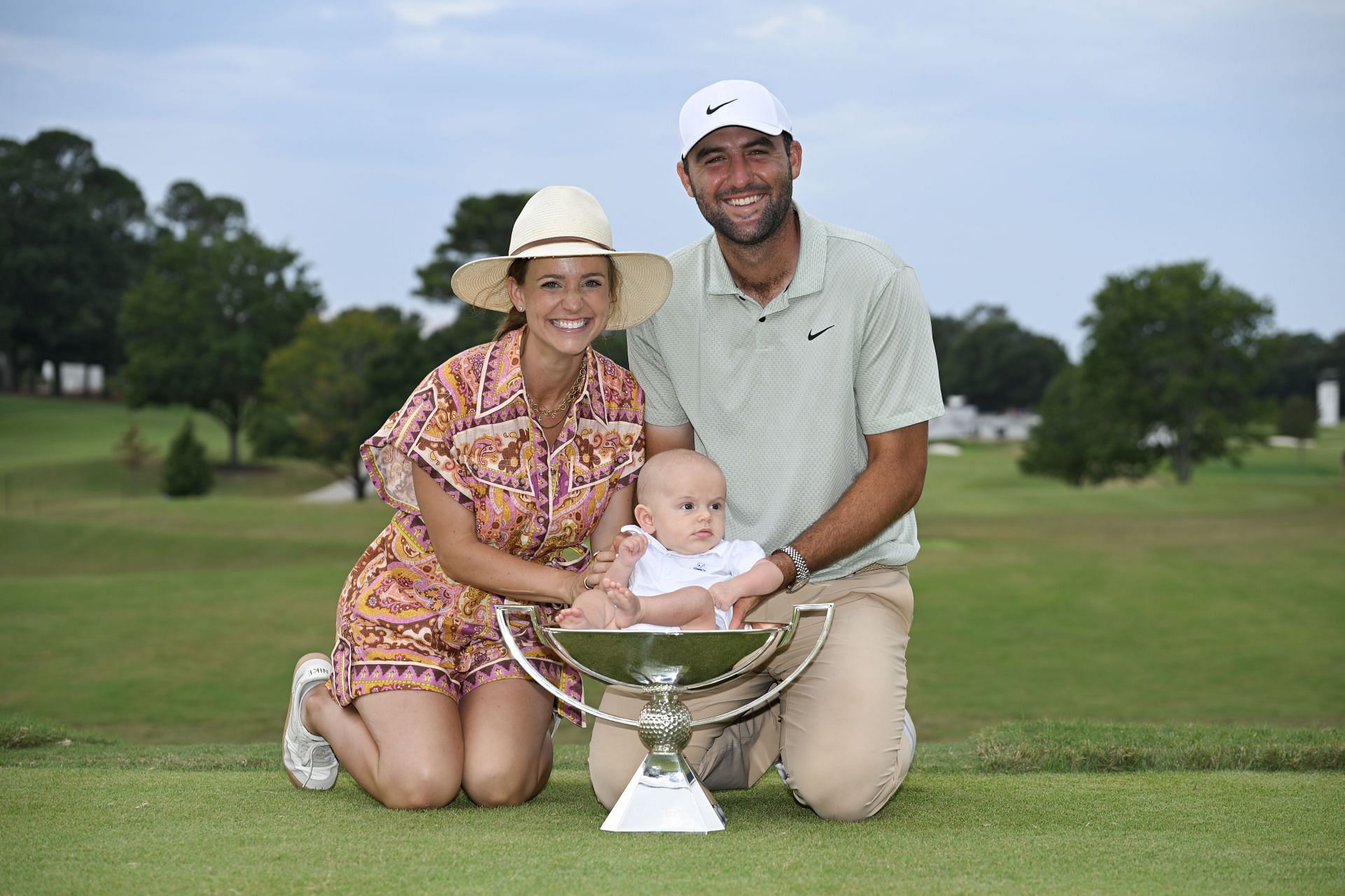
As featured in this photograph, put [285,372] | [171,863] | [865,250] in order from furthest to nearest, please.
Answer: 1. [285,372]
2. [865,250]
3. [171,863]

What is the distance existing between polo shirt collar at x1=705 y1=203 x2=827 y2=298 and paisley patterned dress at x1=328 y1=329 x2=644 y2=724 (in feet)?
1.47

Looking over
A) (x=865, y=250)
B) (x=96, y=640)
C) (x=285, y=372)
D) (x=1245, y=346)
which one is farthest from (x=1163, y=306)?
(x=865, y=250)

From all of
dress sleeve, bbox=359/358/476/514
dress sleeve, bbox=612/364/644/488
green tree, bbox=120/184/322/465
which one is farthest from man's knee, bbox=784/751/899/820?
green tree, bbox=120/184/322/465

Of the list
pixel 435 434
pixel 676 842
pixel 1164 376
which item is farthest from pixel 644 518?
pixel 1164 376

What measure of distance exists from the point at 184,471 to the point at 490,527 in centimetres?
4352

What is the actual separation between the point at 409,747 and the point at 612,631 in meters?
1.14

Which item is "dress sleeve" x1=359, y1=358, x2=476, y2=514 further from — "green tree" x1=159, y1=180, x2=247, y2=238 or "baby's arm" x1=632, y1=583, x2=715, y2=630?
"green tree" x1=159, y1=180, x2=247, y2=238

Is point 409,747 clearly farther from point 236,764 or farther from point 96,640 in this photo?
point 96,640

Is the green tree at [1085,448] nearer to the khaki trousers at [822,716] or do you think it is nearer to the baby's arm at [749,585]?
the khaki trousers at [822,716]

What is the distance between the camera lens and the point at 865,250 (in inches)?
173

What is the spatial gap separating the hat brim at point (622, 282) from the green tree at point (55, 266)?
3135 inches

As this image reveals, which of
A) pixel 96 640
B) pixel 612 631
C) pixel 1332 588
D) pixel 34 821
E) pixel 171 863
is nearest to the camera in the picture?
pixel 171 863

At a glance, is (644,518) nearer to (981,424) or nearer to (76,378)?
(76,378)

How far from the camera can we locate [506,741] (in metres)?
4.25
